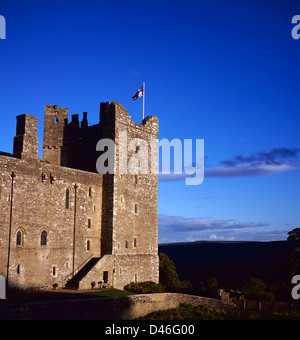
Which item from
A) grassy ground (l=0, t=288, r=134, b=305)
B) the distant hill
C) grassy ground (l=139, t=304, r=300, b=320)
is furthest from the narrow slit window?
the distant hill

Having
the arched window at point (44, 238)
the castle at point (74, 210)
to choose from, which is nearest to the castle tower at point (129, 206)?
the castle at point (74, 210)

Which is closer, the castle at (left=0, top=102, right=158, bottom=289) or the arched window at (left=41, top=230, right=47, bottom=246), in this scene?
the castle at (left=0, top=102, right=158, bottom=289)

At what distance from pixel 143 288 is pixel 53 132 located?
54.3ft

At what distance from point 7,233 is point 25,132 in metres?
7.18

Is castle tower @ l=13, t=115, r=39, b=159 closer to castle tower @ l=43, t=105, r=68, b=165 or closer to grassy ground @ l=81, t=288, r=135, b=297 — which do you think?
castle tower @ l=43, t=105, r=68, b=165

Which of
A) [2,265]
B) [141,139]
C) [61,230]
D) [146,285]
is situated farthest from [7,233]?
[141,139]

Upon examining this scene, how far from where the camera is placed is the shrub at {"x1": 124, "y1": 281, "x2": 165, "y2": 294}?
113 feet

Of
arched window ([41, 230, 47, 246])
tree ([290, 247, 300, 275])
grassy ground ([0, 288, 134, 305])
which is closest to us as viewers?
grassy ground ([0, 288, 134, 305])

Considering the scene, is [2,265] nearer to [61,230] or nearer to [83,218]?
[61,230]

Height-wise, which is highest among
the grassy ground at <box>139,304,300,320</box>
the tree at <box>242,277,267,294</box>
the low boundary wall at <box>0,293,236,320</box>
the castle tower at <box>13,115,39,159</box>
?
the castle tower at <box>13,115,39,159</box>

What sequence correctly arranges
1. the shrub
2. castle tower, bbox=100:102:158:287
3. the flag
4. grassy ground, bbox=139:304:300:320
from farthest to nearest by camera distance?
the flag, castle tower, bbox=100:102:158:287, the shrub, grassy ground, bbox=139:304:300:320

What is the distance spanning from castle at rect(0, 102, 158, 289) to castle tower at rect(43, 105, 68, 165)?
93mm

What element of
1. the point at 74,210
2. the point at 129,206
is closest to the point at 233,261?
the point at 129,206

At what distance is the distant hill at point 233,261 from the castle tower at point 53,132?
5159 centimetres
